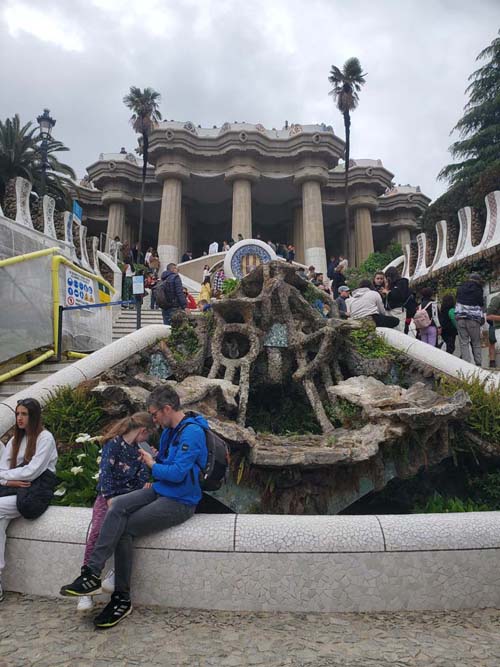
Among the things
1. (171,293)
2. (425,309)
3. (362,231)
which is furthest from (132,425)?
(362,231)

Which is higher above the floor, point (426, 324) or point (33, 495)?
point (426, 324)

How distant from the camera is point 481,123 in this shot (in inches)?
1080

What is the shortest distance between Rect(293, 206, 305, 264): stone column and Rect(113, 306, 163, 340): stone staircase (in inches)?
875

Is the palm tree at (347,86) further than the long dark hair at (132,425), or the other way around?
the palm tree at (347,86)

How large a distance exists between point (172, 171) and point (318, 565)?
31.0 meters

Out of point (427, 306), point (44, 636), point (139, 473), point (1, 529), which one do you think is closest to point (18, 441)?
point (1, 529)

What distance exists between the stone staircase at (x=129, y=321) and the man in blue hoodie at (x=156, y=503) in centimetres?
818

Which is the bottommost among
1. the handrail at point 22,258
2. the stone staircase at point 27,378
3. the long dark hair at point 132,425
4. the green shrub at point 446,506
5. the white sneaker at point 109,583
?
the white sneaker at point 109,583

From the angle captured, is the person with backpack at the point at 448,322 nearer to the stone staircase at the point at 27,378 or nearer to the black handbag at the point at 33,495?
the stone staircase at the point at 27,378

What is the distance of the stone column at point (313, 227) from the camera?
101ft

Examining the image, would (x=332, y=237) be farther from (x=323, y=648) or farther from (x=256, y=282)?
(x=323, y=648)

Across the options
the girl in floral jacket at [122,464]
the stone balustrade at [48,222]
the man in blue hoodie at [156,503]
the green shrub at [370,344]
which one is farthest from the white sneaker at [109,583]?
the stone balustrade at [48,222]

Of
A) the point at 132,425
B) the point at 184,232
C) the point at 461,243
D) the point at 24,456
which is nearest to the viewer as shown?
the point at 132,425

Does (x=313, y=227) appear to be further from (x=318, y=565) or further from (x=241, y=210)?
(x=318, y=565)
